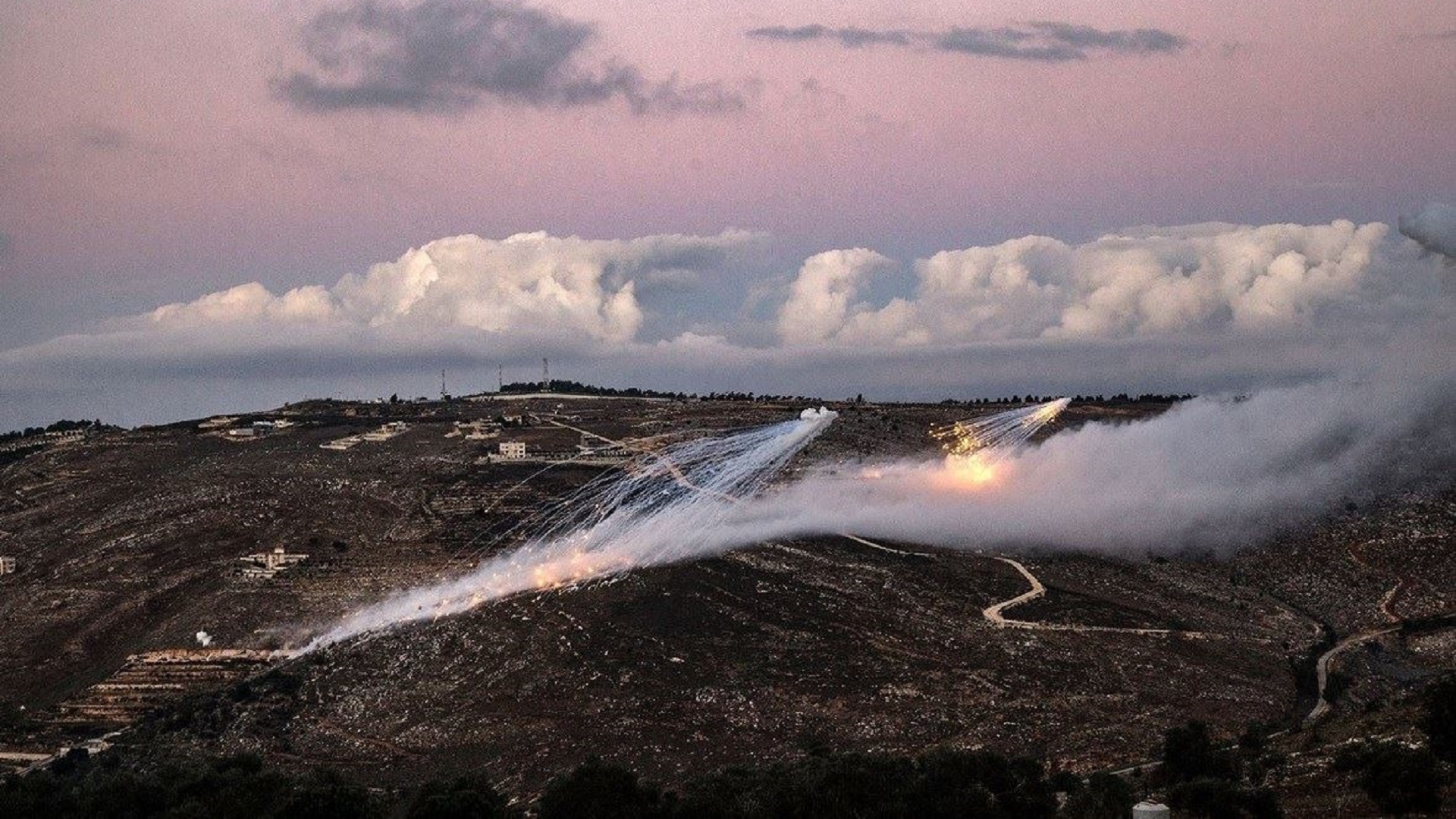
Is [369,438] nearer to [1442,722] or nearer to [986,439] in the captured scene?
[986,439]

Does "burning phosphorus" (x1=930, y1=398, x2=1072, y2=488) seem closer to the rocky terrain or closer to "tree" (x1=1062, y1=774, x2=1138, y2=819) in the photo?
the rocky terrain

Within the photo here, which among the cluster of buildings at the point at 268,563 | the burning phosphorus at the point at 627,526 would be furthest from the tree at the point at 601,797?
the cluster of buildings at the point at 268,563

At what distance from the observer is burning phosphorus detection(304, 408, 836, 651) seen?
398 feet

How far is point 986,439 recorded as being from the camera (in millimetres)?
164375

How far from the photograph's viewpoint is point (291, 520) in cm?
14100

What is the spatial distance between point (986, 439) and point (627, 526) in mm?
44437

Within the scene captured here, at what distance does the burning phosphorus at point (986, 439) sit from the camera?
152 meters

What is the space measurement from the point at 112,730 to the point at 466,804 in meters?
38.8

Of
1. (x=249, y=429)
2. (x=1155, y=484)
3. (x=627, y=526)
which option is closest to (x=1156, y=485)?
(x=1155, y=484)

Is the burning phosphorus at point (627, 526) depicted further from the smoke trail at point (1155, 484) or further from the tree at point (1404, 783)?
the tree at point (1404, 783)

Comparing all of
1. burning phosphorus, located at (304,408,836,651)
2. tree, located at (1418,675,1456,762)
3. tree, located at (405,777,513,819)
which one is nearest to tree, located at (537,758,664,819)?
tree, located at (405,777,513,819)

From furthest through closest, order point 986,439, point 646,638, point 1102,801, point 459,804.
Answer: point 986,439
point 646,638
point 459,804
point 1102,801

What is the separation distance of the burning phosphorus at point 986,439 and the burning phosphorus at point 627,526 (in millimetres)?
13494

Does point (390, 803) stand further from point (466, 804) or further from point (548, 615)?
point (548, 615)
